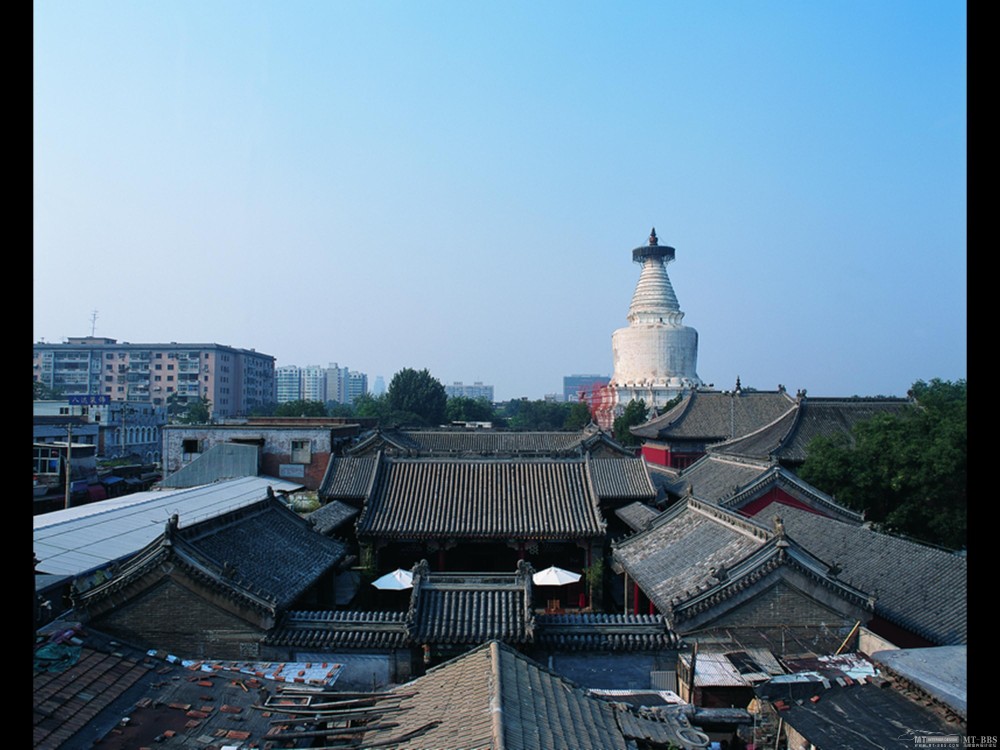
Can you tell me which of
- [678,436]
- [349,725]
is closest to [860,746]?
[349,725]

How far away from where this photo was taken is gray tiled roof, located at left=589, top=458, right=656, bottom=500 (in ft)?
84.0

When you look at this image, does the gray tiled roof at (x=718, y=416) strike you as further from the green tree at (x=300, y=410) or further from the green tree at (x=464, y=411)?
the green tree at (x=464, y=411)

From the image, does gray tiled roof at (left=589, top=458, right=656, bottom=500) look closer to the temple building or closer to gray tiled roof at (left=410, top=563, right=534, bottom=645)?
gray tiled roof at (left=410, top=563, right=534, bottom=645)

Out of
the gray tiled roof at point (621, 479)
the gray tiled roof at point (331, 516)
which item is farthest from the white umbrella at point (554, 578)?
the gray tiled roof at point (331, 516)

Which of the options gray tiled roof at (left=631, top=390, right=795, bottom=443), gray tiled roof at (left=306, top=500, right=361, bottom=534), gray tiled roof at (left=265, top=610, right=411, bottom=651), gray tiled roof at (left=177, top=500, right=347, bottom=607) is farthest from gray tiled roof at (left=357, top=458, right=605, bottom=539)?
Result: gray tiled roof at (left=631, top=390, right=795, bottom=443)

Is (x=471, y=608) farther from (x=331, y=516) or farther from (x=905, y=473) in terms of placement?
(x=905, y=473)

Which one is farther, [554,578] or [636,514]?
[636,514]

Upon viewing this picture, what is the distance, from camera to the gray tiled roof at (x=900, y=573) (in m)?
15.1

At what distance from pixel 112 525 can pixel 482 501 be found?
11504 mm

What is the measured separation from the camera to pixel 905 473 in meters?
23.7

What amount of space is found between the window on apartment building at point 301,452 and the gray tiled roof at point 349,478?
828 cm

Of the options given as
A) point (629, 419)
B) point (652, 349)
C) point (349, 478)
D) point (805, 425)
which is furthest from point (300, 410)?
point (805, 425)
